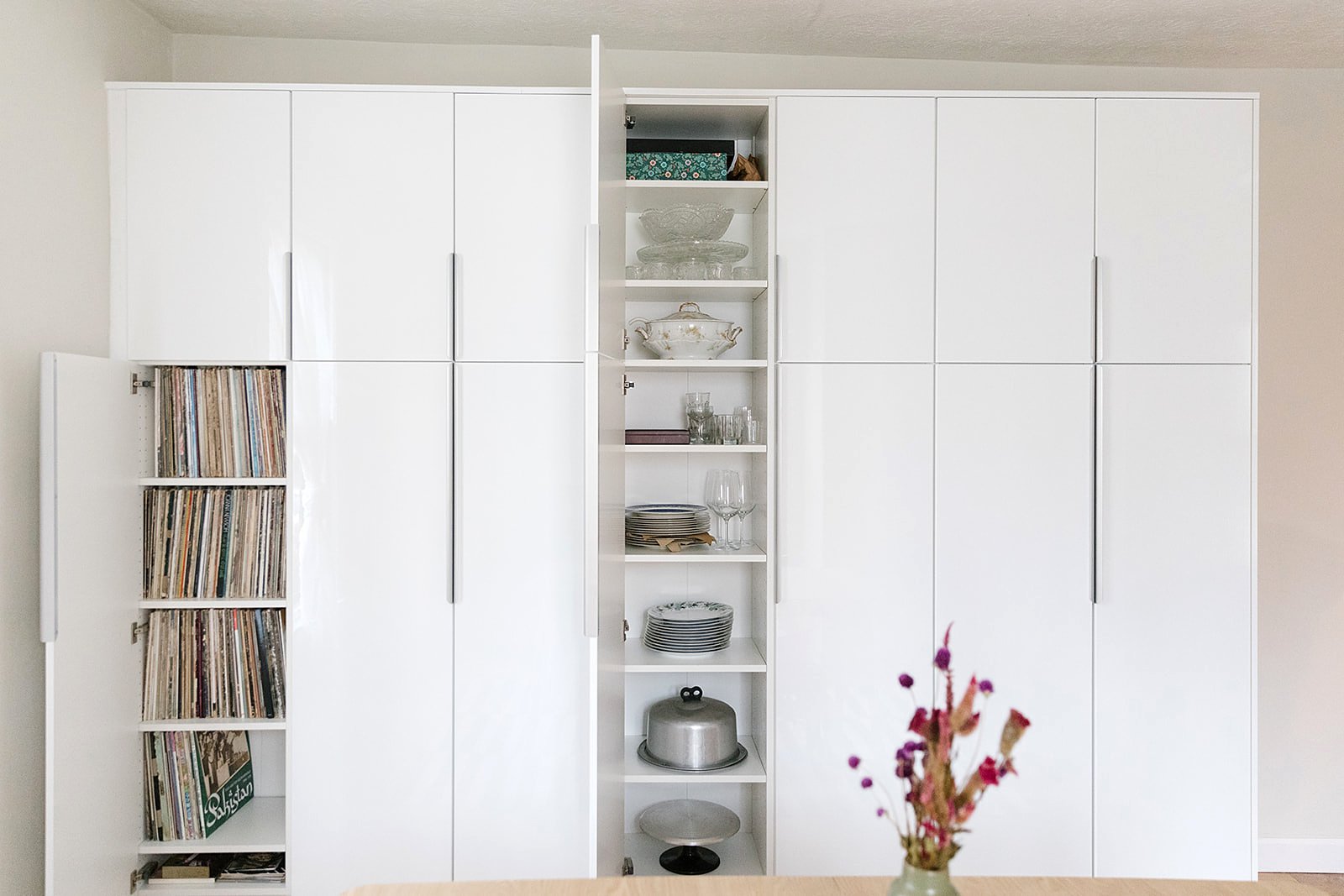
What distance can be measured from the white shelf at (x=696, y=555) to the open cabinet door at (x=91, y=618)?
1.30 metres

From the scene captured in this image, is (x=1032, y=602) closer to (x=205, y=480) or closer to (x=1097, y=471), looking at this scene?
(x=1097, y=471)

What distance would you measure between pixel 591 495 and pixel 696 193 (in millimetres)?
1125

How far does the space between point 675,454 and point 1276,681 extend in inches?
86.0

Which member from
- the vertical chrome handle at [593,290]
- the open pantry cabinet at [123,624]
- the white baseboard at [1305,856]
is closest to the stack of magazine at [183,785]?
the open pantry cabinet at [123,624]

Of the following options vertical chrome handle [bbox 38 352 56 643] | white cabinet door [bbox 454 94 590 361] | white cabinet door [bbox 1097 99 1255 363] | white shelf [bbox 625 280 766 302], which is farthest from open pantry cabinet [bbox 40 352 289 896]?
white cabinet door [bbox 1097 99 1255 363]

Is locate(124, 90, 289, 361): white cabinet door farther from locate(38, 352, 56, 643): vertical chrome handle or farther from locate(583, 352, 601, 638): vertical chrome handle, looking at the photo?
locate(583, 352, 601, 638): vertical chrome handle

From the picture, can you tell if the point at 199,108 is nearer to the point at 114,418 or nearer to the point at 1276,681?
the point at 114,418

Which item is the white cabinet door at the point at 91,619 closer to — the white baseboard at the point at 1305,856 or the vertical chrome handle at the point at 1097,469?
the vertical chrome handle at the point at 1097,469

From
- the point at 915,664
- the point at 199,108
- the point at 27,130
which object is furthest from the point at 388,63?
the point at 915,664

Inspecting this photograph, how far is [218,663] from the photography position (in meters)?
2.38

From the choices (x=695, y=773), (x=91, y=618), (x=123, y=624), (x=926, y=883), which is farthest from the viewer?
(x=695, y=773)

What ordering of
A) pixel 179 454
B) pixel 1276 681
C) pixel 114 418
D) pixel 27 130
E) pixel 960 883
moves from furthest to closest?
pixel 1276 681 → pixel 179 454 → pixel 114 418 → pixel 27 130 → pixel 960 883

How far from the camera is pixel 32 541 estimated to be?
6.77 feet

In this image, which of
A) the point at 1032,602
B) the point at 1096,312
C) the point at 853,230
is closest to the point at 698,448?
the point at 853,230
